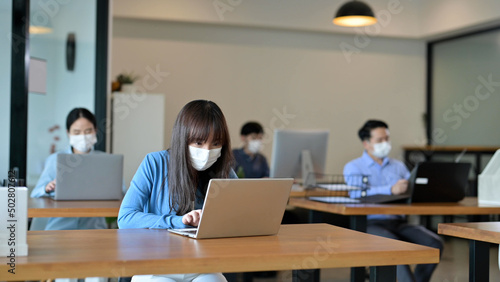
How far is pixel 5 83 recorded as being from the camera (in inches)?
162

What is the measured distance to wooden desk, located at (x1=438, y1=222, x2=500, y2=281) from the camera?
→ 7.41 feet

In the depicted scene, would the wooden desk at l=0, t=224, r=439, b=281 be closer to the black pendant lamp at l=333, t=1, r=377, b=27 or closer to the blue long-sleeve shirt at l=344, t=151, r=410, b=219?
the blue long-sleeve shirt at l=344, t=151, r=410, b=219

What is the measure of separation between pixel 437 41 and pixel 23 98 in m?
6.06

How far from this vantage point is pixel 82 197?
3.38 meters

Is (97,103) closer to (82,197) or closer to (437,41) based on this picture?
(82,197)

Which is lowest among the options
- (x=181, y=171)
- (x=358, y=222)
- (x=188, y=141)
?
(x=358, y=222)

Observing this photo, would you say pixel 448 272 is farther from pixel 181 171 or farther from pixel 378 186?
pixel 181 171

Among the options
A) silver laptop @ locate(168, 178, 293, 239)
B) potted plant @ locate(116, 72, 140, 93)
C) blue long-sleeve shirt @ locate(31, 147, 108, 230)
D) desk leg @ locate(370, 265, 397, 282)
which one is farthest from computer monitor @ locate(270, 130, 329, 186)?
desk leg @ locate(370, 265, 397, 282)

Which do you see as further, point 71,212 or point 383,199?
point 383,199

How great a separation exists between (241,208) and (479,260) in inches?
46.4

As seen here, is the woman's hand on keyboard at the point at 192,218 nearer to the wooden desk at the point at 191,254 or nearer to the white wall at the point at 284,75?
the wooden desk at the point at 191,254

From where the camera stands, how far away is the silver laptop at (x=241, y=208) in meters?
1.86

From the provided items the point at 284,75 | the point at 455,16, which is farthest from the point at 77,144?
the point at 455,16

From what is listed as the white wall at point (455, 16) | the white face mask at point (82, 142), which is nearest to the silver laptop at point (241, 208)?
the white face mask at point (82, 142)
